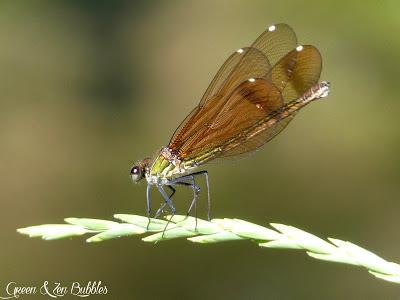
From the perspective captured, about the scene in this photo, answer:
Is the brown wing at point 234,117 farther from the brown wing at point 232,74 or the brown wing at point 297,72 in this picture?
the brown wing at point 297,72

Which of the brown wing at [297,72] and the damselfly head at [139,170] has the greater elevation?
the brown wing at [297,72]

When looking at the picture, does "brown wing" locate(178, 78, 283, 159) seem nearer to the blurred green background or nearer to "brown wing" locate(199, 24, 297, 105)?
"brown wing" locate(199, 24, 297, 105)

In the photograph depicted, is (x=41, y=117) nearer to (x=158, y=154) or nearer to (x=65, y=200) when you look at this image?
(x=65, y=200)

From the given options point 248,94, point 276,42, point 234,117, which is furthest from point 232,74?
point 276,42

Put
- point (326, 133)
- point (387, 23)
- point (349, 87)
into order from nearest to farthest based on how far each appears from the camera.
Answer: point (387, 23) → point (349, 87) → point (326, 133)

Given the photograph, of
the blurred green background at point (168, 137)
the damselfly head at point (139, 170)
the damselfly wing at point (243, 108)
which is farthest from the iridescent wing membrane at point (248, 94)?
the blurred green background at point (168, 137)

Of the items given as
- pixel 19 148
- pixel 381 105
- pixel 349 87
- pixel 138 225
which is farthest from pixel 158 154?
pixel 19 148

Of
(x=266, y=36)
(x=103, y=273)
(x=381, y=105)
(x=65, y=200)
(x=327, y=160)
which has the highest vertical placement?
(x=266, y=36)

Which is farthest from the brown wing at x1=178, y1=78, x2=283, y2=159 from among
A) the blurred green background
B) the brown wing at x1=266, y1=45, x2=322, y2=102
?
the blurred green background
